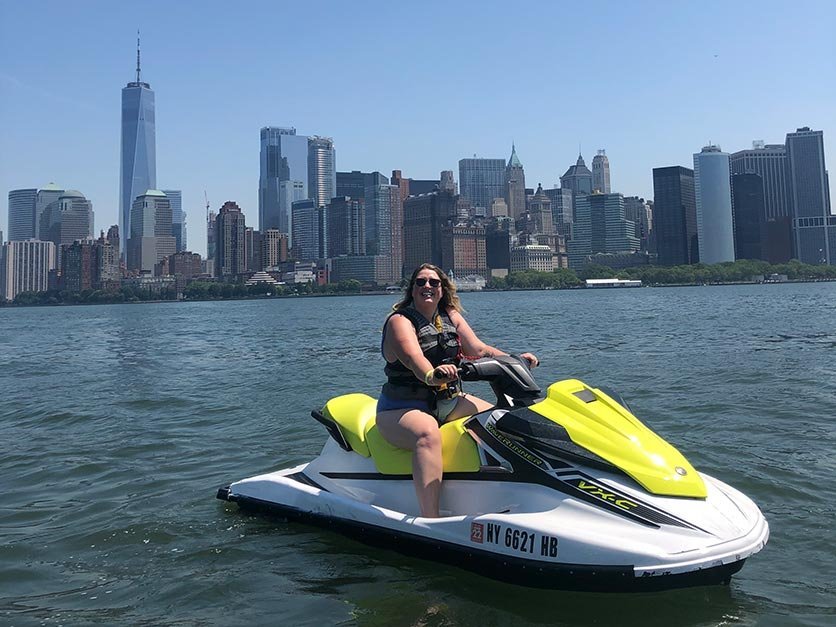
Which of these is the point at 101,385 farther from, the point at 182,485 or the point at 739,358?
the point at 739,358

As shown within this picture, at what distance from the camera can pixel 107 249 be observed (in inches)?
7840

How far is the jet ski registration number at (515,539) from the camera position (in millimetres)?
4078

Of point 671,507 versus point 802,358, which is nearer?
point 671,507

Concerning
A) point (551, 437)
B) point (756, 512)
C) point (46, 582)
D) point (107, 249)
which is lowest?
point (46, 582)

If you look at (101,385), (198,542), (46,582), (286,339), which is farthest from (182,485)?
(286,339)

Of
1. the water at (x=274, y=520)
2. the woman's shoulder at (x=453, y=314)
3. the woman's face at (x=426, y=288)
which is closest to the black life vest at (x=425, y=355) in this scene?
the woman's face at (x=426, y=288)

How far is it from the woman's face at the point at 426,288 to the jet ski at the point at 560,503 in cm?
64

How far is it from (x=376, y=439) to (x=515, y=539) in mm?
1389

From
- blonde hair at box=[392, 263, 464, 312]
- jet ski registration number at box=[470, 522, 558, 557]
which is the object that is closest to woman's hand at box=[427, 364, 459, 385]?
blonde hair at box=[392, 263, 464, 312]

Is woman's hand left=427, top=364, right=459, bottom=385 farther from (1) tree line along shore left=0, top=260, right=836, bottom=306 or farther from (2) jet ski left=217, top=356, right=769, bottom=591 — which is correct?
(1) tree line along shore left=0, top=260, right=836, bottom=306

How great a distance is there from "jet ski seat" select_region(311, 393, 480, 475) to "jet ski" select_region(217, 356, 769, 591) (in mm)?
11

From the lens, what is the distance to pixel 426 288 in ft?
16.2

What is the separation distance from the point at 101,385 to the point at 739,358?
1605 centimetres

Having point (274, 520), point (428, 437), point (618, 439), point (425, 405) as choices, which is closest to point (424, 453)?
point (428, 437)
